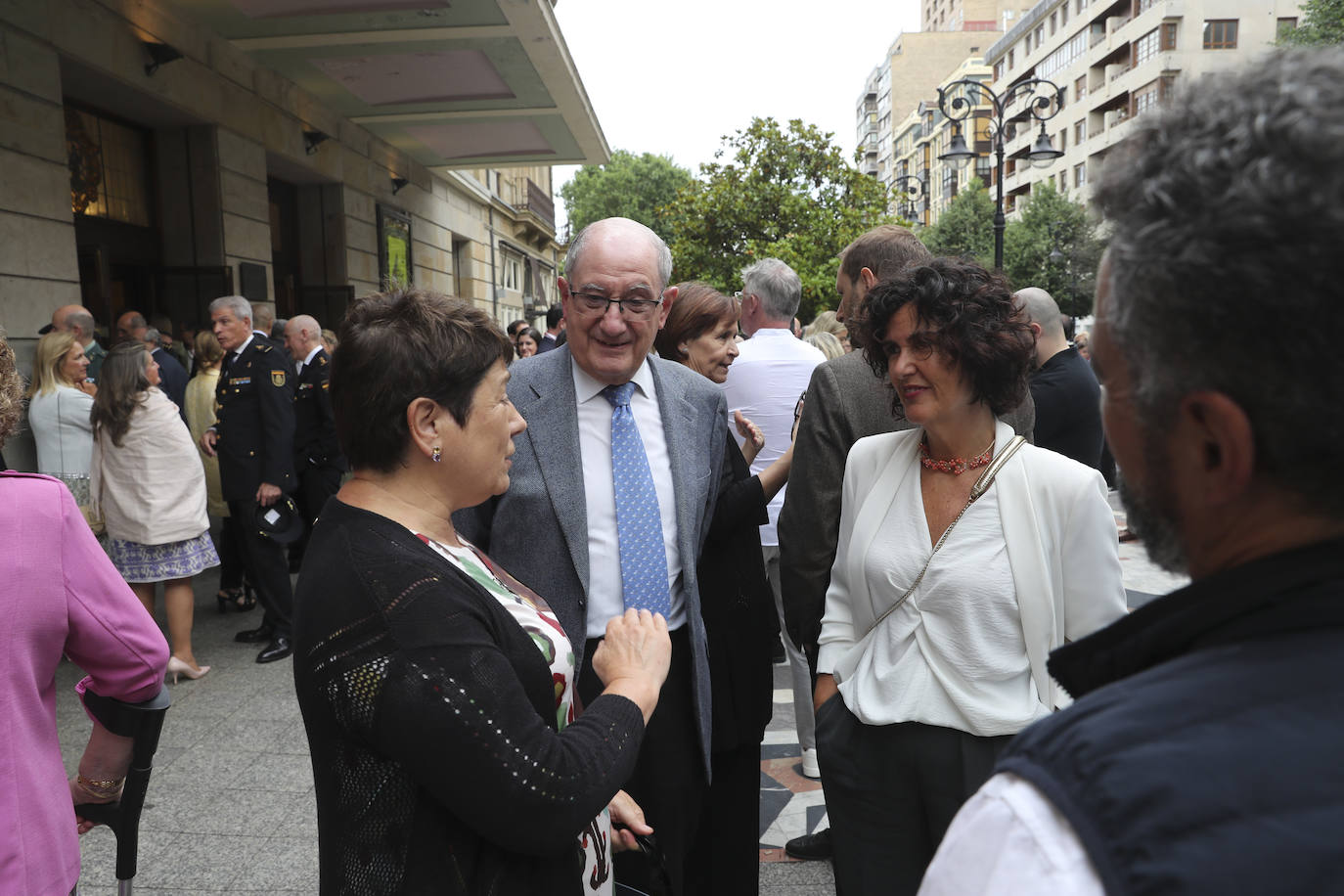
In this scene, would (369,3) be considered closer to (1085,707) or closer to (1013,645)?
(1013,645)

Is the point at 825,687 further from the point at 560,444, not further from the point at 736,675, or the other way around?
the point at 560,444

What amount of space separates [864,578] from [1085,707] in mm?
1636

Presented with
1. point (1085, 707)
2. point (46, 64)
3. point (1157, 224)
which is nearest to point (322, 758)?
point (1085, 707)

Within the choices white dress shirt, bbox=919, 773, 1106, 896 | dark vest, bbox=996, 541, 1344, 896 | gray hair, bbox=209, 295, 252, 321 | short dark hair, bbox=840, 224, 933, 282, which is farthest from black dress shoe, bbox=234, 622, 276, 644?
dark vest, bbox=996, 541, 1344, 896

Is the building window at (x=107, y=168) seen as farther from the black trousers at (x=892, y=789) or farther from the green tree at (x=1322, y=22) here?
the green tree at (x=1322, y=22)

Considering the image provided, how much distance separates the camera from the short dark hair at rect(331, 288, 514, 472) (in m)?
1.63

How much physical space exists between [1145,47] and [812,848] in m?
57.9

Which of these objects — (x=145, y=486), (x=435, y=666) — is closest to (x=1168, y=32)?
(x=145, y=486)

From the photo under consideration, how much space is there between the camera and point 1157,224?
722 millimetres

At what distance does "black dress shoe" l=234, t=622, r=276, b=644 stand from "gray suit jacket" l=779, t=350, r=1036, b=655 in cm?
468

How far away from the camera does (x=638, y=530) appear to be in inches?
101

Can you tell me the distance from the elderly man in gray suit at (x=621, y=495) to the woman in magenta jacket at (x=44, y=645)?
88 centimetres

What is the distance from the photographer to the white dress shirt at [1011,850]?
2.14 ft

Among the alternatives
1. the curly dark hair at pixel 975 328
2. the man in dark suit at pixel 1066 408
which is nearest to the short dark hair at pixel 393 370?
the curly dark hair at pixel 975 328
